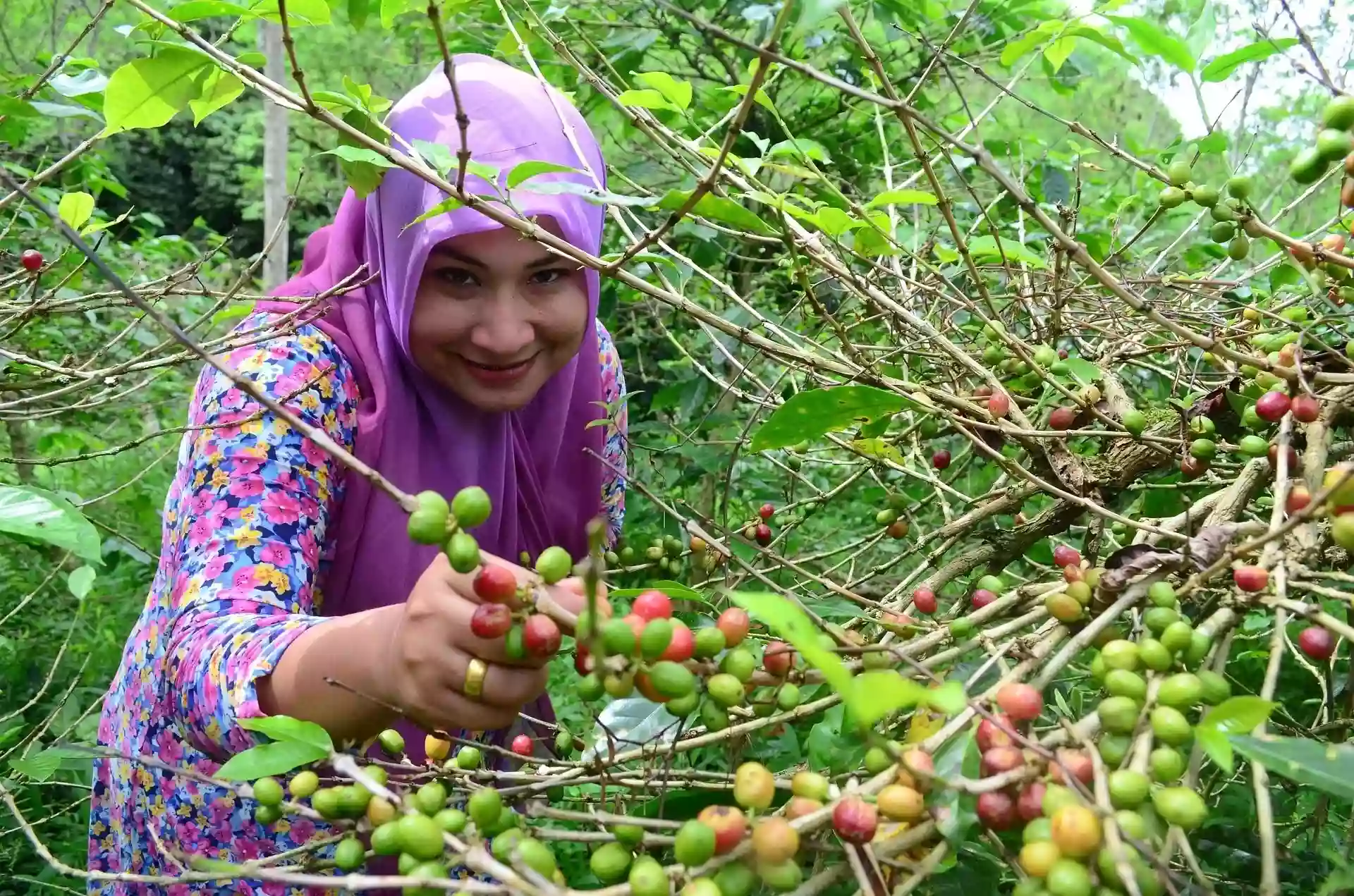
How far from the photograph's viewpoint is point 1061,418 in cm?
102

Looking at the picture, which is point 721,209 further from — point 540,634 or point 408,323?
point 408,323

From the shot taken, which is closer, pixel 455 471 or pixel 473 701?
pixel 473 701

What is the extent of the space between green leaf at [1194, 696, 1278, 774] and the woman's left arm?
1223mm

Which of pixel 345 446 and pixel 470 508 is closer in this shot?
pixel 470 508

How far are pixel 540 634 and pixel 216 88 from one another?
2.13 ft

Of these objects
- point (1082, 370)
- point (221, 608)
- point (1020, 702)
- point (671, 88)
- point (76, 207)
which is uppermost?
point (671, 88)

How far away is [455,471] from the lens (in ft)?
4.58

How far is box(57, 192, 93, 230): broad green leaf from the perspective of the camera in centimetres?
134

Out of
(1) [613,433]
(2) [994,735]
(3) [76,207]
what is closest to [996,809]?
(2) [994,735]


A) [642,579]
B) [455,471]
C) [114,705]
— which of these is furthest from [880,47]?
[114,705]

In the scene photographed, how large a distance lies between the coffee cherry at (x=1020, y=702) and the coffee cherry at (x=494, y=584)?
29 centimetres

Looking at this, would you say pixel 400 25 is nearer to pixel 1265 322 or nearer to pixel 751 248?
pixel 751 248

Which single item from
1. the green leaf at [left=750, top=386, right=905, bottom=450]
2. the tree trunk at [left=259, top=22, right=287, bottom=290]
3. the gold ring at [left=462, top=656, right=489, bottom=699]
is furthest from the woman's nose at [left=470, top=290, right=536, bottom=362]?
the tree trunk at [left=259, top=22, right=287, bottom=290]

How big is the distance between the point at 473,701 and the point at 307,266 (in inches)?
42.1
